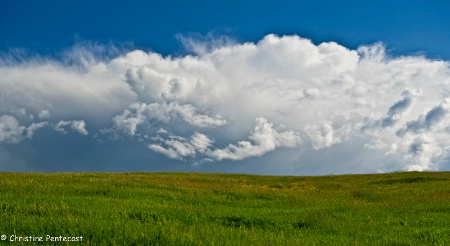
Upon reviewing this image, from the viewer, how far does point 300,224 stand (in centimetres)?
1834

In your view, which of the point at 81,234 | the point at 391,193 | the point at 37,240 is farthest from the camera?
the point at 391,193

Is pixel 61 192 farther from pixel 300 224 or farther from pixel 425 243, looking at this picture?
pixel 425 243

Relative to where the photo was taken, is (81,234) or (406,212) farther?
(406,212)

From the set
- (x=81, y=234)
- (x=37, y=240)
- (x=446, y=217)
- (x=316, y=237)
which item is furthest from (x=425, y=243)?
(x=37, y=240)

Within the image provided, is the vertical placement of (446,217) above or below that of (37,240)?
below

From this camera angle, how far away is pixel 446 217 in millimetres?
21375

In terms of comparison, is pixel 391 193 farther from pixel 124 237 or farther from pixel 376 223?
pixel 124 237

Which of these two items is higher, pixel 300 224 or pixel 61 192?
pixel 61 192

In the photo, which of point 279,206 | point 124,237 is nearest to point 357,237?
point 124,237

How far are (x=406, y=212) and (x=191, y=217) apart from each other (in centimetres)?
1297

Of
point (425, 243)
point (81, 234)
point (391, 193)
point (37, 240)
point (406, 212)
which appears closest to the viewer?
point (37, 240)

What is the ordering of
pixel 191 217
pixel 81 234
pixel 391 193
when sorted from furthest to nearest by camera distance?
1. pixel 391 193
2. pixel 191 217
3. pixel 81 234

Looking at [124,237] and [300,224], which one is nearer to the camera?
[124,237]

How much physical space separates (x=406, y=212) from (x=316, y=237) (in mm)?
11693
